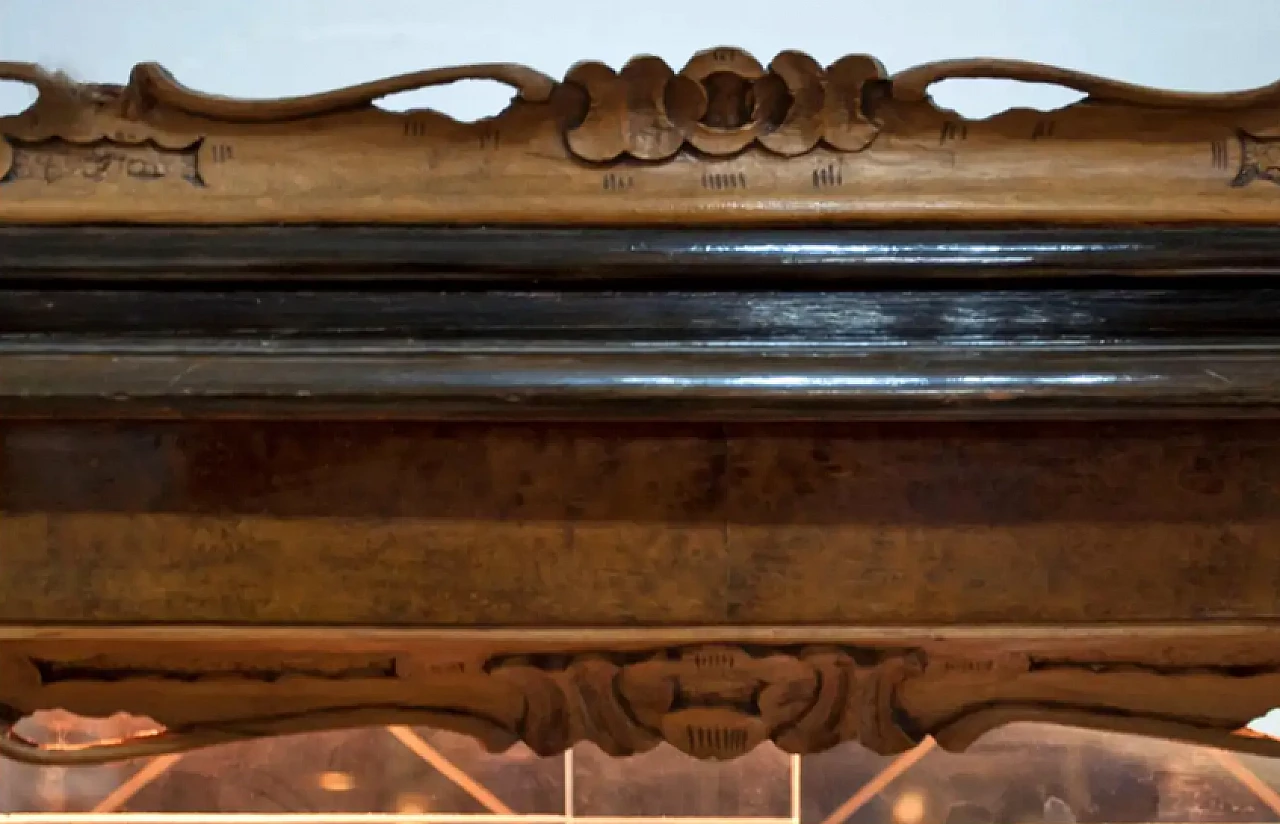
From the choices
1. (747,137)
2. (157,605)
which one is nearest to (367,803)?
(157,605)

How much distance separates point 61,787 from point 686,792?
485mm

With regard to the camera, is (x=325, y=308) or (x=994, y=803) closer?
(x=325, y=308)

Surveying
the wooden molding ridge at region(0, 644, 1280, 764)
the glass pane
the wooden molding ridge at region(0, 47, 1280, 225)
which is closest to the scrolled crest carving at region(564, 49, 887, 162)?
the wooden molding ridge at region(0, 47, 1280, 225)

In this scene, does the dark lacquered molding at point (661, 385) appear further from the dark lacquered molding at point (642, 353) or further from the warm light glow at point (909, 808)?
the warm light glow at point (909, 808)

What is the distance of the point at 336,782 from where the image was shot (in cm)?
73

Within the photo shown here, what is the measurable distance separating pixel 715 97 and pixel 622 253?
0.09m

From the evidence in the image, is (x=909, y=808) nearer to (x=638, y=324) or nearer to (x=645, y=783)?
(x=645, y=783)

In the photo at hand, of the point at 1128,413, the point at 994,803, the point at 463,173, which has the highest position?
the point at 463,173

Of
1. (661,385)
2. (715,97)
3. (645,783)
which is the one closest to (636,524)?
(661,385)

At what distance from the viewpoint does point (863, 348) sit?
0.41m

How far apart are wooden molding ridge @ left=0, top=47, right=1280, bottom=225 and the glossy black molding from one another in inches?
0.6

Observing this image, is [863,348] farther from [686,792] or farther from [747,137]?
[686,792]

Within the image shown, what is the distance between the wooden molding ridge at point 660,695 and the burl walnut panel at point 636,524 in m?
0.03

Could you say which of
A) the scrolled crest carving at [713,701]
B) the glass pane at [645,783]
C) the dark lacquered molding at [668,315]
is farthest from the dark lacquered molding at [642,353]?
the glass pane at [645,783]
